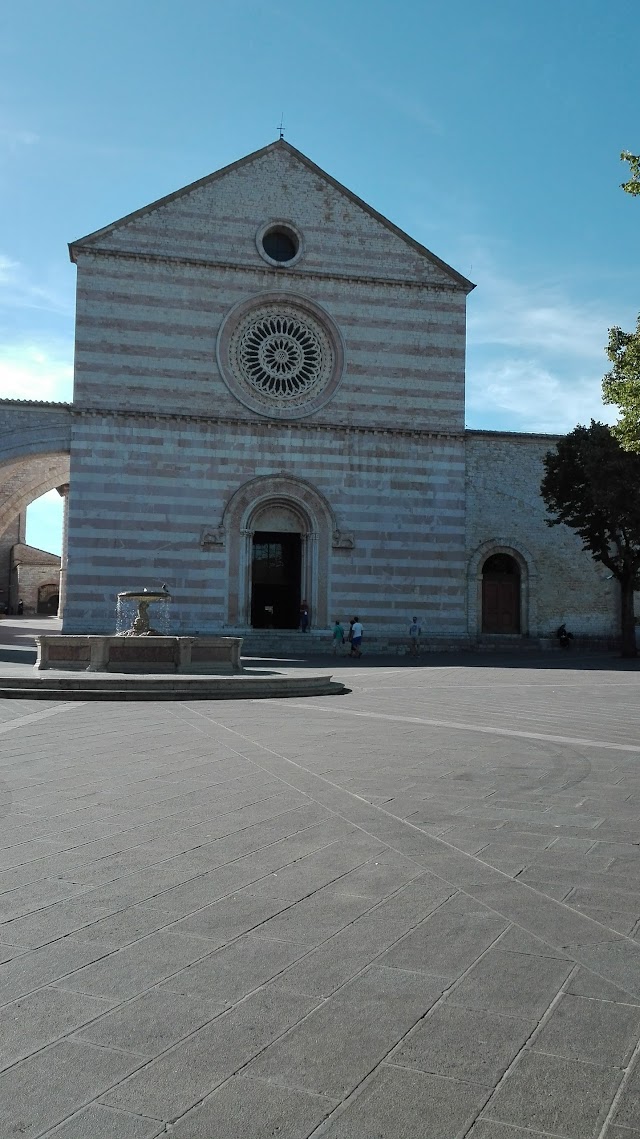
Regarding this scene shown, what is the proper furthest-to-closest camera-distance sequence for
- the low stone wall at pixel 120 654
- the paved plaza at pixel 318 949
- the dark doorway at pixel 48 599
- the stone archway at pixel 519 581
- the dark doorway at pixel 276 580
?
the dark doorway at pixel 48 599 → the stone archway at pixel 519 581 → the dark doorway at pixel 276 580 → the low stone wall at pixel 120 654 → the paved plaza at pixel 318 949

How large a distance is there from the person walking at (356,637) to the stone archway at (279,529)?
2.10 m

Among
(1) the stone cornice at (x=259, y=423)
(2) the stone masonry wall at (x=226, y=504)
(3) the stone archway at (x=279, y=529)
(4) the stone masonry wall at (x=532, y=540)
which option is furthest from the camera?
(4) the stone masonry wall at (x=532, y=540)

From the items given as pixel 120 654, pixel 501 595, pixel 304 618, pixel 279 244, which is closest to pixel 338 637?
pixel 304 618

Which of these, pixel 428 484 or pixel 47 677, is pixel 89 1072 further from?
pixel 428 484

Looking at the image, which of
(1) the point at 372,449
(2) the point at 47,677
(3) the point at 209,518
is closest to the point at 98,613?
(3) the point at 209,518

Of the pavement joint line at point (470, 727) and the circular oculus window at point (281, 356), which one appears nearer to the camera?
the pavement joint line at point (470, 727)

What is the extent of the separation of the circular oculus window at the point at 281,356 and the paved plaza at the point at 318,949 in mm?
22147

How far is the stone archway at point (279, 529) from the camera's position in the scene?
27.9m

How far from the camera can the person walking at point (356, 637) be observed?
26.0 metres

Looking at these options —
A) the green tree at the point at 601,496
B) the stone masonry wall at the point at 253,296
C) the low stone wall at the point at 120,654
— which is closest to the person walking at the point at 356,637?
the stone masonry wall at the point at 253,296

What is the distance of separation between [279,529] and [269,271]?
8.12 meters

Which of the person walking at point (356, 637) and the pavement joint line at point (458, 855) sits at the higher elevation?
the person walking at point (356, 637)

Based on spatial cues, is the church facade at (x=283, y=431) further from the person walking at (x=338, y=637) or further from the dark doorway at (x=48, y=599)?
the dark doorway at (x=48, y=599)

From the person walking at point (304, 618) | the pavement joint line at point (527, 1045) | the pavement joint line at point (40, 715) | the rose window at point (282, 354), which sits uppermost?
the rose window at point (282, 354)
